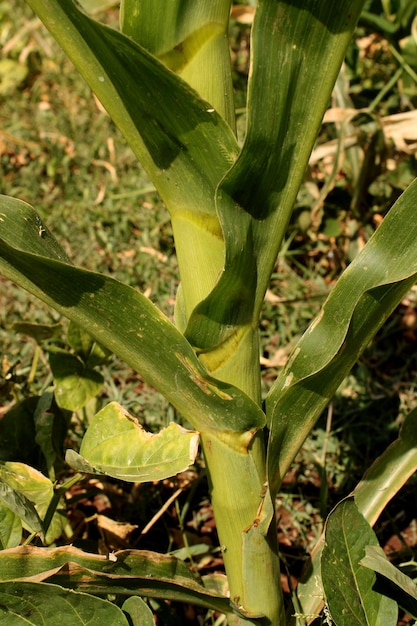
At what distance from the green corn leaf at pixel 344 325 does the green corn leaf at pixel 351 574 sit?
95 millimetres

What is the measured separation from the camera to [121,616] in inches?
30.6

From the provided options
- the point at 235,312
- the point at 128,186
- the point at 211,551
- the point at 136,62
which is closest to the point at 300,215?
the point at 128,186

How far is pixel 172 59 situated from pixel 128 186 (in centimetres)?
131

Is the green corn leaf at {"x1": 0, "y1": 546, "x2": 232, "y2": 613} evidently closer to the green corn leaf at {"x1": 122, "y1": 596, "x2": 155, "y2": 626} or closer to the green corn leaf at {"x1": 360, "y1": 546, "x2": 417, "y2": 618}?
the green corn leaf at {"x1": 122, "y1": 596, "x2": 155, "y2": 626}

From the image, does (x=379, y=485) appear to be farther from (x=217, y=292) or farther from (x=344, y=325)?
(x=217, y=292)

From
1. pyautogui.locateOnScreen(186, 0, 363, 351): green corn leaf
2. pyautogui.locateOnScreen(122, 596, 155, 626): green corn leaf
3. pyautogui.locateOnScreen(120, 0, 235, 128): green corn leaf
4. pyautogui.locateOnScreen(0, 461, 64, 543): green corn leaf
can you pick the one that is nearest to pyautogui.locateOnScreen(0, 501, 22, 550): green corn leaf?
pyautogui.locateOnScreen(0, 461, 64, 543): green corn leaf

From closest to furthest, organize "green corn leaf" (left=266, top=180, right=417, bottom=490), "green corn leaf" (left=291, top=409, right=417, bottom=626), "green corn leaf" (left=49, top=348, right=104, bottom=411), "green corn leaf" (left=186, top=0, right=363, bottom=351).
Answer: "green corn leaf" (left=186, top=0, right=363, bottom=351), "green corn leaf" (left=266, top=180, right=417, bottom=490), "green corn leaf" (left=291, top=409, right=417, bottom=626), "green corn leaf" (left=49, top=348, right=104, bottom=411)

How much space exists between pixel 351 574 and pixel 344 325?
11.5 inches

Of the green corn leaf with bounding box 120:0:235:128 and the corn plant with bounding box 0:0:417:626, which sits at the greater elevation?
the green corn leaf with bounding box 120:0:235:128

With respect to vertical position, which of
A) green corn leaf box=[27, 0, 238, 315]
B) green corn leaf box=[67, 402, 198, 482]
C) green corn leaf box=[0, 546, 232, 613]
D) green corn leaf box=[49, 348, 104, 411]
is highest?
green corn leaf box=[27, 0, 238, 315]

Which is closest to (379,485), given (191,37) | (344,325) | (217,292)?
(344,325)

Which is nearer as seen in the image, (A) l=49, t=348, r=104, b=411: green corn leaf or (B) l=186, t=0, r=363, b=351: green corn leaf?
(B) l=186, t=0, r=363, b=351: green corn leaf

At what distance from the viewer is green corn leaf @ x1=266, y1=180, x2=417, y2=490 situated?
76 cm

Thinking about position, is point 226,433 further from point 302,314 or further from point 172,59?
point 302,314
